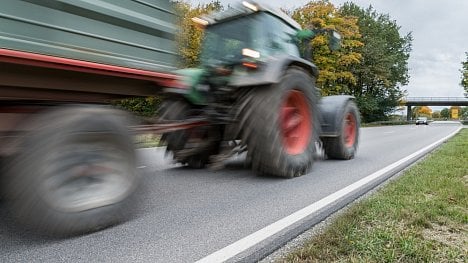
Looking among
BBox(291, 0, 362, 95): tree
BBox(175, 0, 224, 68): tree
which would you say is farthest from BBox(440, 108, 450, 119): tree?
BBox(175, 0, 224, 68): tree

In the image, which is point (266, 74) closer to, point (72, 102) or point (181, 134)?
point (181, 134)

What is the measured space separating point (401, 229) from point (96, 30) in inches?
117

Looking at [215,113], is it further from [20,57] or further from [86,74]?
[20,57]

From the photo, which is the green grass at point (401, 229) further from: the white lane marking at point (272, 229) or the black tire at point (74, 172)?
the black tire at point (74, 172)

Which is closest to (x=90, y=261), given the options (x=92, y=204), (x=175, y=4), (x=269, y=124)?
(x=92, y=204)

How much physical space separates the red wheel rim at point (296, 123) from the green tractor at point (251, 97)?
1 cm

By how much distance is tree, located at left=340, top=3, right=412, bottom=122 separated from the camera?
4341 centimetres

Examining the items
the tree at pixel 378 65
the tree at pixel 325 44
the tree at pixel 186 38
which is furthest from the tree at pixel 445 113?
the tree at pixel 186 38

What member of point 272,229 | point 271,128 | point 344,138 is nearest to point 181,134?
point 271,128

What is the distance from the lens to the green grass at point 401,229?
2.79 metres

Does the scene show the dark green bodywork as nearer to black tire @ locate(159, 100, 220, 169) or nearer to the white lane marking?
the white lane marking

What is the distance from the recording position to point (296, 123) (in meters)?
5.85

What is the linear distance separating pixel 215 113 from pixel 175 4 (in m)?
1.93

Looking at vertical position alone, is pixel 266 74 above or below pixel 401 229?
above
